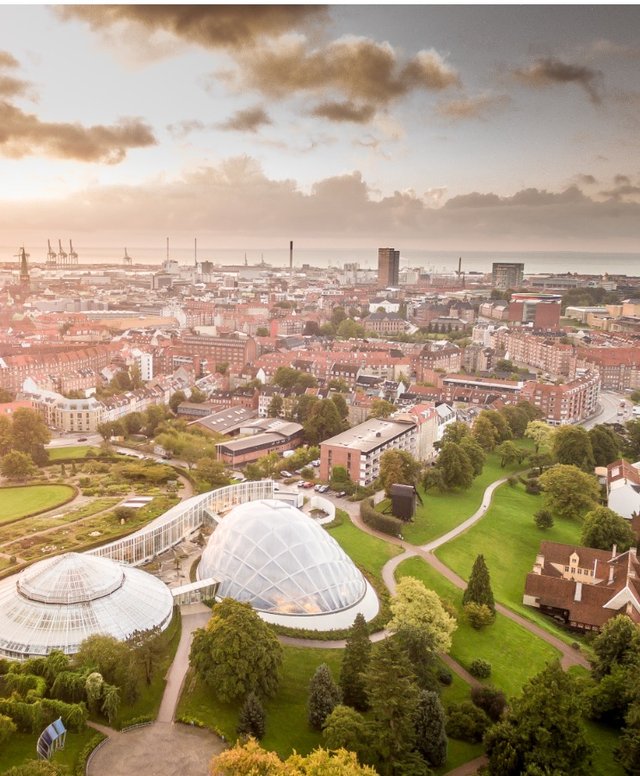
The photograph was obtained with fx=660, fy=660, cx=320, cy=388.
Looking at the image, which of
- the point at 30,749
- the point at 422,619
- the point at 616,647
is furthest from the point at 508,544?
the point at 30,749

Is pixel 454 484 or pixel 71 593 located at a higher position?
pixel 71 593

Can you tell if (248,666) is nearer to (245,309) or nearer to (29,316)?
(29,316)

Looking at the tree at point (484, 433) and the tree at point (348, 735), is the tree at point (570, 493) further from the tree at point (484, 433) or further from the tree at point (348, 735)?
the tree at point (348, 735)

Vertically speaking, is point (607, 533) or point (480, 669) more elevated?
point (607, 533)

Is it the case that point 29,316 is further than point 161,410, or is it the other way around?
point 29,316

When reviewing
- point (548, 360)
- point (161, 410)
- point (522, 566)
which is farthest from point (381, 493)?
point (548, 360)

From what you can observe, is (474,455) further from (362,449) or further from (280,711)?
(280,711)
